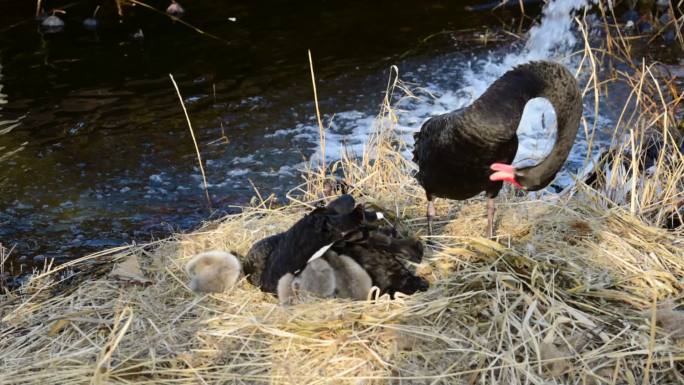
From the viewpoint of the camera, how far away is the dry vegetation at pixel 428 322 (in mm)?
2732

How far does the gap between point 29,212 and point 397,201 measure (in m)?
3.26

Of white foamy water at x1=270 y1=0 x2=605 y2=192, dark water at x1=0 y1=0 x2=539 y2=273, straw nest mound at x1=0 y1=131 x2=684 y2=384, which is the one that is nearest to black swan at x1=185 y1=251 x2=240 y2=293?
straw nest mound at x1=0 y1=131 x2=684 y2=384

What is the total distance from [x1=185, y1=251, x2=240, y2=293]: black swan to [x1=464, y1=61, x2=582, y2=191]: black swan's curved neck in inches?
54.5

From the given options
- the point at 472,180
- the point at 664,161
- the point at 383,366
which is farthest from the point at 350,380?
the point at 664,161

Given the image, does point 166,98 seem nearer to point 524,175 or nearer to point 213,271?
point 213,271

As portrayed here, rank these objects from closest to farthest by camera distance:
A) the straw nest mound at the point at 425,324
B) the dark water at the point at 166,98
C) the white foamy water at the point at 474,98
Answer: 1. the straw nest mound at the point at 425,324
2. the dark water at the point at 166,98
3. the white foamy water at the point at 474,98

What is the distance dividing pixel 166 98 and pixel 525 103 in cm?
564

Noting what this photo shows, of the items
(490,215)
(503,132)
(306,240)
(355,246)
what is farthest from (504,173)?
(306,240)

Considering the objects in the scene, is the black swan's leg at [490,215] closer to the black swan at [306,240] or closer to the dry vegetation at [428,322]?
the dry vegetation at [428,322]

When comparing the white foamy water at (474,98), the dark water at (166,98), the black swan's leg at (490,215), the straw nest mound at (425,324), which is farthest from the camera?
the white foamy water at (474,98)

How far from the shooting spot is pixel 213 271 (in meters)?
3.45

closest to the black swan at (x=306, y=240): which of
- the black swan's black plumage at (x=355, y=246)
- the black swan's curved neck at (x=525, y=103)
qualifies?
the black swan's black plumage at (x=355, y=246)

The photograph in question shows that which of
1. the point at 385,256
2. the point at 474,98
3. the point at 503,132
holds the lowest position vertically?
the point at 474,98

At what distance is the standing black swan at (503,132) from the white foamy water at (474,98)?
181cm
